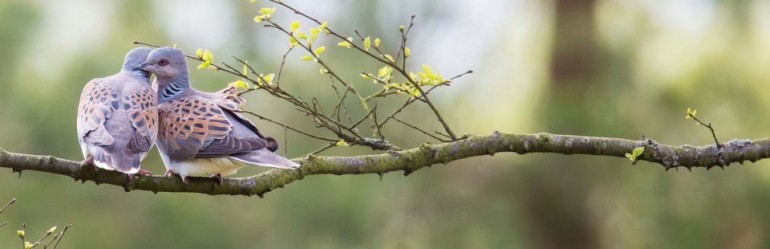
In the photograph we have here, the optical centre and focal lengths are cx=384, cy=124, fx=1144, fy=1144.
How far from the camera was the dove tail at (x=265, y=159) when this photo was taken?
2535 millimetres

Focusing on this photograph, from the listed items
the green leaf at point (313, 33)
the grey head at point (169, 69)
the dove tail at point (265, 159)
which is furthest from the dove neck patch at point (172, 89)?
the green leaf at point (313, 33)

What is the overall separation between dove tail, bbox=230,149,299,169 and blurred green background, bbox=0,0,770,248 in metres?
2.14

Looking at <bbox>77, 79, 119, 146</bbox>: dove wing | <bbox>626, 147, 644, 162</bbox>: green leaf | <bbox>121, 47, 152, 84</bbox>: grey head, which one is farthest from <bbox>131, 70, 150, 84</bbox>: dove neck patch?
<bbox>626, 147, 644, 162</bbox>: green leaf

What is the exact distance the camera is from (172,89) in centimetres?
301

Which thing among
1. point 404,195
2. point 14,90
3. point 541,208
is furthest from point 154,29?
point 541,208

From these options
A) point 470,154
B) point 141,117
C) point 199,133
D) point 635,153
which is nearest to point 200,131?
point 199,133

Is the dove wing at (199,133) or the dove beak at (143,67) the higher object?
the dove beak at (143,67)

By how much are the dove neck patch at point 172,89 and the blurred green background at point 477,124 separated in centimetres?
187

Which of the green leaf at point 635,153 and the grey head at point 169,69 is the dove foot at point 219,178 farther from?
the green leaf at point 635,153

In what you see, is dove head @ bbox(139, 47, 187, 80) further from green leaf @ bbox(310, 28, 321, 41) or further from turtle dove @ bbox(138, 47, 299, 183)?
green leaf @ bbox(310, 28, 321, 41)

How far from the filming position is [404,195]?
5.52 meters

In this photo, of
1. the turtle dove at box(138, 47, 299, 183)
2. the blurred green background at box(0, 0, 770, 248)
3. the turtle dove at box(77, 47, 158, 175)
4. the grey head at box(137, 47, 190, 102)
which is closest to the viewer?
the turtle dove at box(77, 47, 158, 175)

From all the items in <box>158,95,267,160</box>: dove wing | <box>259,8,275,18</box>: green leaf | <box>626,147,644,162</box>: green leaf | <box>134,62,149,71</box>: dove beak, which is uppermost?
<box>259,8,275,18</box>: green leaf

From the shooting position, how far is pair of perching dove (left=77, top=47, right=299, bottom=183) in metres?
2.57
